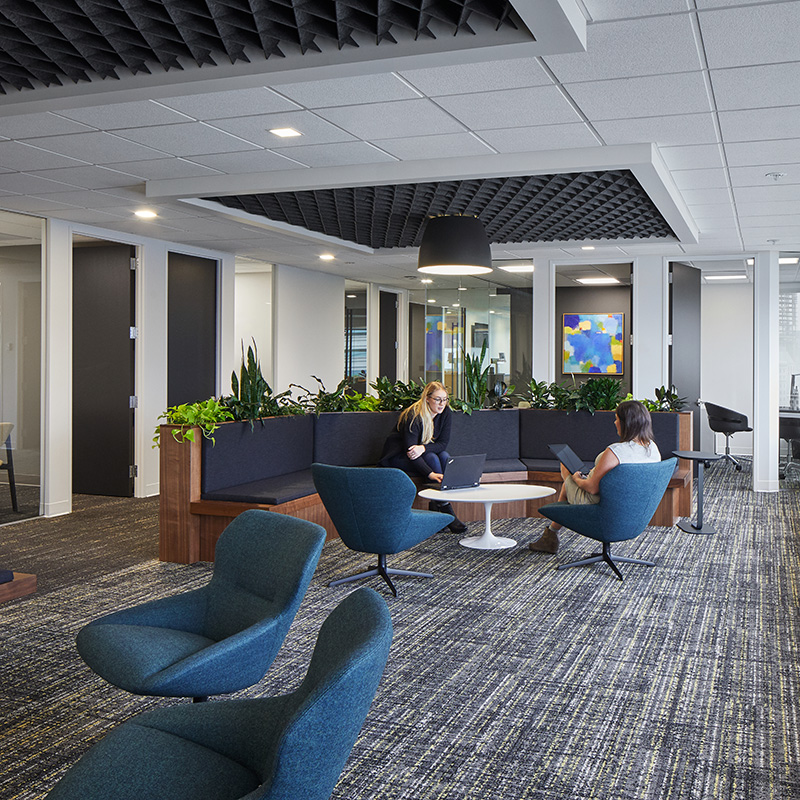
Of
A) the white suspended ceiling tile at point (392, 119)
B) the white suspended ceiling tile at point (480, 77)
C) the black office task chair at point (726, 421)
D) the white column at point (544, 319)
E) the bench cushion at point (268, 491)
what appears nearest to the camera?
the white suspended ceiling tile at point (480, 77)

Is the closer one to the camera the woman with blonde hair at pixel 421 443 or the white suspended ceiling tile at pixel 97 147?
the white suspended ceiling tile at pixel 97 147

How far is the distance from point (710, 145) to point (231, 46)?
115 inches

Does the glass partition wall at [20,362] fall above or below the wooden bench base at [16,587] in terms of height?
above

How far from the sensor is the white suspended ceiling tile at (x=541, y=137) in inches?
179

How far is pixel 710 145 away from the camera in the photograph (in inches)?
192

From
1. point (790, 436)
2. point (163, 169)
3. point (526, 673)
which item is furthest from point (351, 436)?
point (790, 436)

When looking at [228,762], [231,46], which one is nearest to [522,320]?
[231,46]

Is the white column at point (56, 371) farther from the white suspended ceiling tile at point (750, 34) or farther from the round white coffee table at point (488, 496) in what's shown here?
the white suspended ceiling tile at point (750, 34)

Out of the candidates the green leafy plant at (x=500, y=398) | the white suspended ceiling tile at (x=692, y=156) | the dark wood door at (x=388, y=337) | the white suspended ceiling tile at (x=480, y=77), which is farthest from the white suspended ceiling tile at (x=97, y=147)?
the dark wood door at (x=388, y=337)

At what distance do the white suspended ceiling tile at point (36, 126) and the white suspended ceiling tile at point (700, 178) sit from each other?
379 centimetres

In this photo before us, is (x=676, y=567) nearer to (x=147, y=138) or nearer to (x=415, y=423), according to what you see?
(x=415, y=423)

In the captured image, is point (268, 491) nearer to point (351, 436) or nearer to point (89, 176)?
point (351, 436)

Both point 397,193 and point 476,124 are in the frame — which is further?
point 397,193

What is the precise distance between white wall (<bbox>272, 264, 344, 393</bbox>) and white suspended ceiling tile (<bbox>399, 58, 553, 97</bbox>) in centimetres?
709
